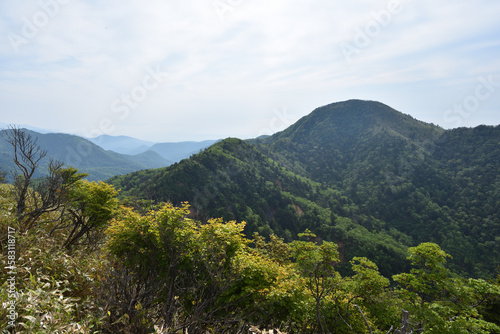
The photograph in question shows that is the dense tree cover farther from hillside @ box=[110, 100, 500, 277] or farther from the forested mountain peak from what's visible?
the forested mountain peak

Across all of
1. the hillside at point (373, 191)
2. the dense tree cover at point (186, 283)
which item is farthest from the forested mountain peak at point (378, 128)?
the dense tree cover at point (186, 283)

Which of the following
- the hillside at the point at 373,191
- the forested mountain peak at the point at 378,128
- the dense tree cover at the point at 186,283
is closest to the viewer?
the dense tree cover at the point at 186,283

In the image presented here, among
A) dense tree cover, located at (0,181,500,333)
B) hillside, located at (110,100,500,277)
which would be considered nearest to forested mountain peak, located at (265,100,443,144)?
hillside, located at (110,100,500,277)

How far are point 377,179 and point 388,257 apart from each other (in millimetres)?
66730

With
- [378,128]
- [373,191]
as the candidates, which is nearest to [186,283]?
[373,191]

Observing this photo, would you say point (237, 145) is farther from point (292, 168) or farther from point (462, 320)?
point (462, 320)

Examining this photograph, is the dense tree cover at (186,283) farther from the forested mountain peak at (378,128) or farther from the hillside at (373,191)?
the forested mountain peak at (378,128)

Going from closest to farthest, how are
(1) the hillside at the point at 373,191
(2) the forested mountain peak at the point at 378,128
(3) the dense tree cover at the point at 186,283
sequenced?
(3) the dense tree cover at the point at 186,283 < (1) the hillside at the point at 373,191 < (2) the forested mountain peak at the point at 378,128

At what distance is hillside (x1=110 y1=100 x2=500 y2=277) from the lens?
67.1 metres

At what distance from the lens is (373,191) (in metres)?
118

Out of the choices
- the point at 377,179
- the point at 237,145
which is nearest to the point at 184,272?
the point at 237,145

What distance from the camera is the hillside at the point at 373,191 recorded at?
67062 millimetres

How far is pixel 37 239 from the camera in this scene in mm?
7531

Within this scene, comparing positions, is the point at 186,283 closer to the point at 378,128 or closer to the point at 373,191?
the point at 373,191
